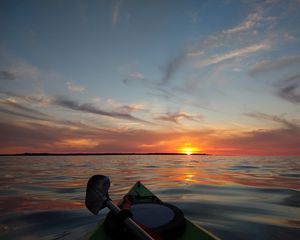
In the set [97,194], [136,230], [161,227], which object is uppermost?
[97,194]

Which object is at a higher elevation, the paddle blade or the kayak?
the paddle blade

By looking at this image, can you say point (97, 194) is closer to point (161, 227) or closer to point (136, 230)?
point (161, 227)

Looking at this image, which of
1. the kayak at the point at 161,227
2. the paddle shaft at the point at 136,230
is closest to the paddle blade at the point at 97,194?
the kayak at the point at 161,227

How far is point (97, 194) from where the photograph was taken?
12.9 feet

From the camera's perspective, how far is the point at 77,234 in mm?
4484

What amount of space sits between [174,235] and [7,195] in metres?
8.21

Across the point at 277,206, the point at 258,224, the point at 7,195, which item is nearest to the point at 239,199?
the point at 277,206

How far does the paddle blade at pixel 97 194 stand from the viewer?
3844 mm

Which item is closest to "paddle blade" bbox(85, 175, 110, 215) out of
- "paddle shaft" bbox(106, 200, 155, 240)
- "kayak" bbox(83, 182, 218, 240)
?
"kayak" bbox(83, 182, 218, 240)

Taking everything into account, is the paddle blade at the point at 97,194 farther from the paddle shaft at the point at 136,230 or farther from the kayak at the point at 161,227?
the paddle shaft at the point at 136,230

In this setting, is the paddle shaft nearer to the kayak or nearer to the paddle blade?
the kayak

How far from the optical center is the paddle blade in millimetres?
3844

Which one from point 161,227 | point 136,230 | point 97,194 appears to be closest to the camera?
point 136,230

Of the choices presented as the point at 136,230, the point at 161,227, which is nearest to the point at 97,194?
the point at 161,227
